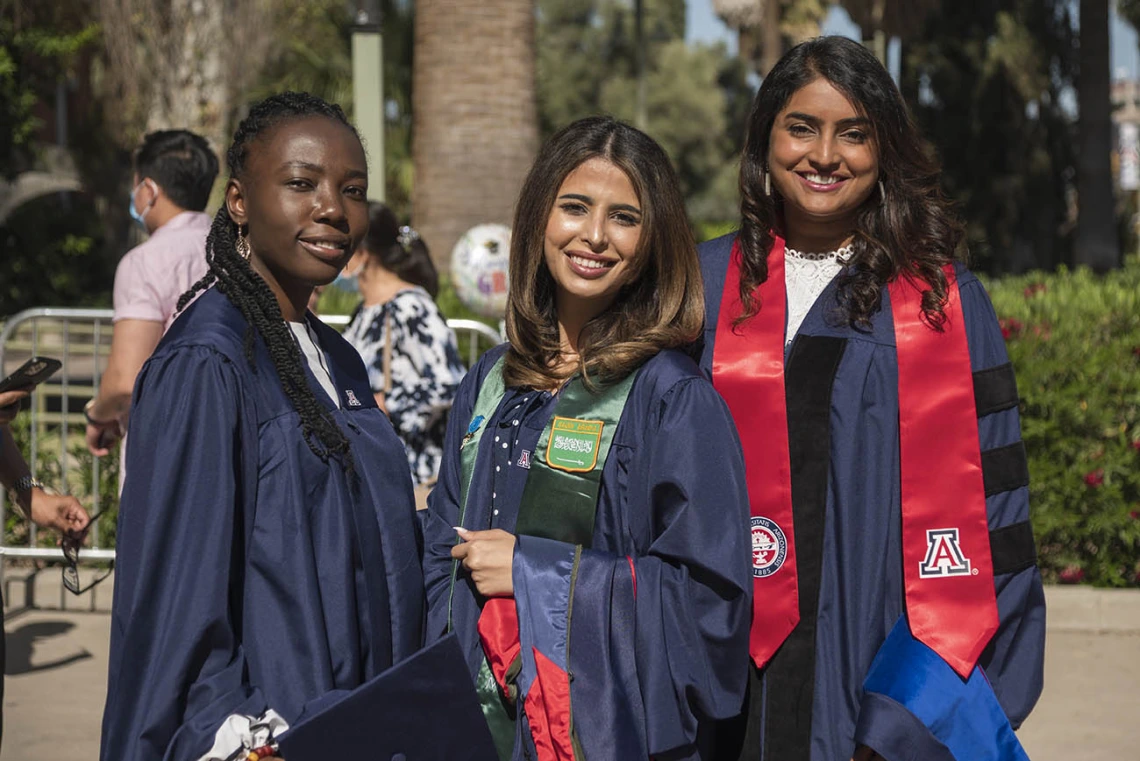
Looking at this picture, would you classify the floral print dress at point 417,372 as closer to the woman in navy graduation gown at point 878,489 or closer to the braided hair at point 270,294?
the woman in navy graduation gown at point 878,489

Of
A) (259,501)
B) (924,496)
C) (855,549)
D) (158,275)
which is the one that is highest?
(158,275)

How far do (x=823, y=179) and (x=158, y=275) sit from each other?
2.73 meters

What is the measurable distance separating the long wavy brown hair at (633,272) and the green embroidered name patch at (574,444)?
3.6 inches

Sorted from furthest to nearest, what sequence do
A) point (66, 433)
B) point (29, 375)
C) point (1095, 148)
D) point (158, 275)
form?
1. point (1095, 148)
2. point (66, 433)
3. point (158, 275)
4. point (29, 375)

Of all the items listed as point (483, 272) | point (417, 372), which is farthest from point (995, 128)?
point (417, 372)

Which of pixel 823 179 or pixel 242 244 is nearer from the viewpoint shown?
pixel 242 244

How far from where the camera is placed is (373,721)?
77.1 inches

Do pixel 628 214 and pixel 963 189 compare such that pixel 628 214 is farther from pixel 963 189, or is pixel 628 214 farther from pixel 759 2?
pixel 759 2

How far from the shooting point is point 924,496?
8.55 feet

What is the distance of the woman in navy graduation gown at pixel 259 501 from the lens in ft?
6.48

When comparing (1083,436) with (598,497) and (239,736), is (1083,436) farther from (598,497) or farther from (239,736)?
(239,736)

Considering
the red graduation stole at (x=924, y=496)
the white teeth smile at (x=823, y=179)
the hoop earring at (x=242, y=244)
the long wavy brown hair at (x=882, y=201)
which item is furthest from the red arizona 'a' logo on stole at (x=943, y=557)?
the hoop earring at (x=242, y=244)

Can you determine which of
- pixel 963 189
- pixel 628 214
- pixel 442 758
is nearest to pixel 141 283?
pixel 628 214

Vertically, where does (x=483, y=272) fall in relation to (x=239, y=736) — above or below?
above
